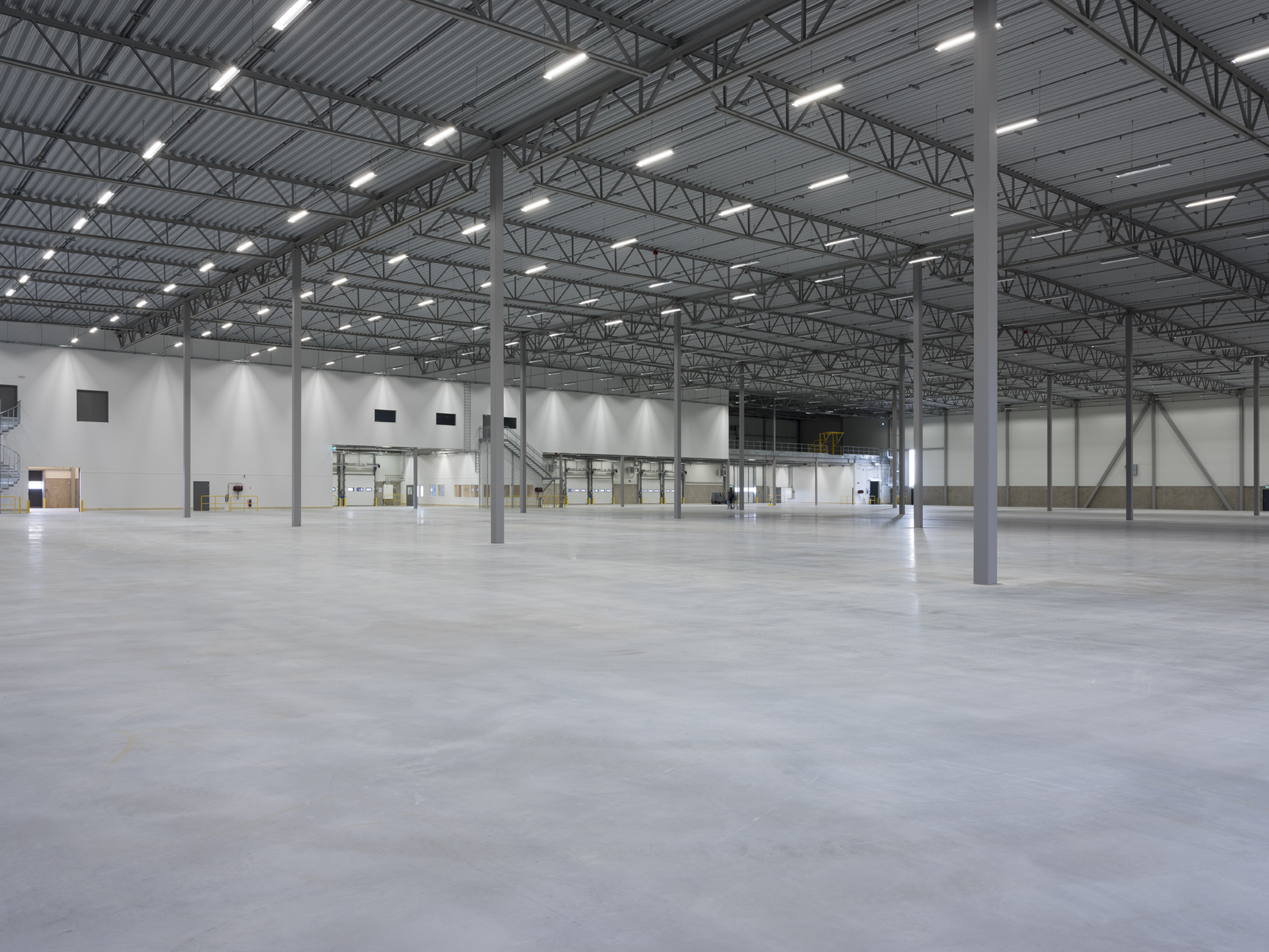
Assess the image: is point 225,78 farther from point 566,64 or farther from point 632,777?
point 632,777

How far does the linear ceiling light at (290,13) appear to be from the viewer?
46.9 ft

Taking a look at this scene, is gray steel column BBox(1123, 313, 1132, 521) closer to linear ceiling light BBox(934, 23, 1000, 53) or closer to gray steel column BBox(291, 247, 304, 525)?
linear ceiling light BBox(934, 23, 1000, 53)

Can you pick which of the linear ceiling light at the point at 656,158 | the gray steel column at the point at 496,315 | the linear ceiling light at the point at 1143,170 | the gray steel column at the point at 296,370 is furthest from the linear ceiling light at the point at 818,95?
the gray steel column at the point at 296,370

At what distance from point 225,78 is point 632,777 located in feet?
59.4

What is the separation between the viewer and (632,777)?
13.8 feet

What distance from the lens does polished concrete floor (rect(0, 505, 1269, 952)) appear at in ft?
9.25

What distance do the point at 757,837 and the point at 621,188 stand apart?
83.0 feet

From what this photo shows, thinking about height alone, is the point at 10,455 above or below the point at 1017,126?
below

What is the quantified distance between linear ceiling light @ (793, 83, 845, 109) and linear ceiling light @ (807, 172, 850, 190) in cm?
579

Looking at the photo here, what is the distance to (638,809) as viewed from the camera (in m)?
3.76

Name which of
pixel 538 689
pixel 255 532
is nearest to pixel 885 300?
pixel 255 532

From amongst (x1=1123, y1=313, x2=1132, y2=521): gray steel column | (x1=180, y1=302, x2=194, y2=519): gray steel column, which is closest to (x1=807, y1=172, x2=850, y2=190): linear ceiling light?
(x1=1123, y1=313, x2=1132, y2=521): gray steel column

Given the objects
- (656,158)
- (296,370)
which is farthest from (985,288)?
(296,370)

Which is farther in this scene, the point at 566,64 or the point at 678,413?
the point at 678,413
